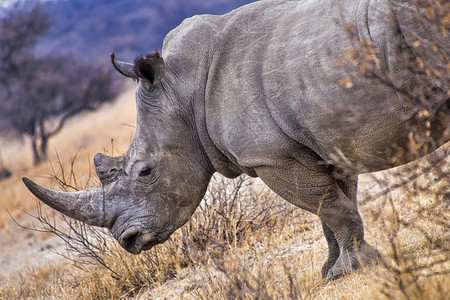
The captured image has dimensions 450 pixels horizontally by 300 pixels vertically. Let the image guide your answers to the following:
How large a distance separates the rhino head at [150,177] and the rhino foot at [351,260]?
3.91 ft

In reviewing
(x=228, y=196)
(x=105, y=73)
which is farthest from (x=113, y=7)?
(x=228, y=196)

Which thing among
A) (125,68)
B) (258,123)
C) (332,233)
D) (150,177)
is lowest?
(332,233)

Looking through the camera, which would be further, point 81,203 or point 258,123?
point 81,203

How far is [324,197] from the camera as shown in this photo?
4.74m

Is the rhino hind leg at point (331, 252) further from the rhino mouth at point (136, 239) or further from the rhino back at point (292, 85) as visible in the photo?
the rhino mouth at point (136, 239)

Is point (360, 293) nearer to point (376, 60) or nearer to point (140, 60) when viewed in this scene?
point (376, 60)

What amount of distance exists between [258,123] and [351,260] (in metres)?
1.19

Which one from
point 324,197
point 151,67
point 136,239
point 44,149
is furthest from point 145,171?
point 44,149

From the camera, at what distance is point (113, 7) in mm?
120375

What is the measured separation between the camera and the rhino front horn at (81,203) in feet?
17.4

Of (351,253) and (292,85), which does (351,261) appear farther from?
(292,85)

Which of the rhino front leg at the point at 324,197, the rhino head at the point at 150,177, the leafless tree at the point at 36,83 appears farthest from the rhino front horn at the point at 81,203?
the leafless tree at the point at 36,83

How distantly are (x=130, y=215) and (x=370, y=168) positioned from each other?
6.22ft

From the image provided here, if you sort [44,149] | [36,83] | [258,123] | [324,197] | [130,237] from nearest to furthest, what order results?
1. [258,123]
2. [324,197]
3. [130,237]
4. [44,149]
5. [36,83]
